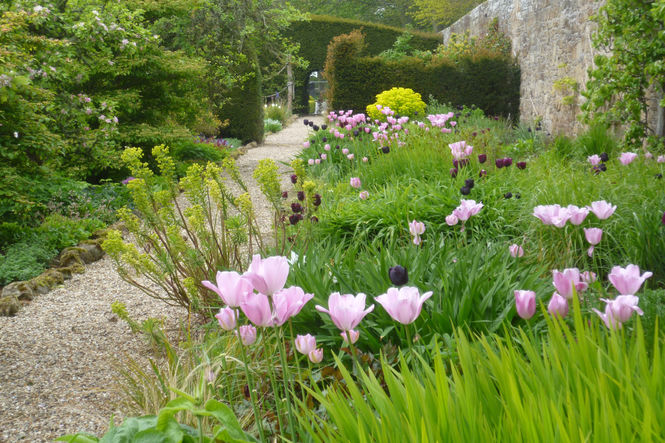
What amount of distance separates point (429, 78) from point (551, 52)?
3.38 meters

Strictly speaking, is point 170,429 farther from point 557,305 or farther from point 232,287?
point 557,305

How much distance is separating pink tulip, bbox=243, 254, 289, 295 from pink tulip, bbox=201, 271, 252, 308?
0.04m

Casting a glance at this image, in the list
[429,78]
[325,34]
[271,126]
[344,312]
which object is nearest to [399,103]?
[429,78]

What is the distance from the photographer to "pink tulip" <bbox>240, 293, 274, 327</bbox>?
1103mm

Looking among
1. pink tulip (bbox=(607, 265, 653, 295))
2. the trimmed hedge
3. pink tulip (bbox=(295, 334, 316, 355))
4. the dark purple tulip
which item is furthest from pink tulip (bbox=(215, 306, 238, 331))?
the trimmed hedge

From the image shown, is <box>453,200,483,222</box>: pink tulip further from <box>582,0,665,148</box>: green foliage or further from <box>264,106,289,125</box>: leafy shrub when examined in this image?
<box>264,106,289,125</box>: leafy shrub

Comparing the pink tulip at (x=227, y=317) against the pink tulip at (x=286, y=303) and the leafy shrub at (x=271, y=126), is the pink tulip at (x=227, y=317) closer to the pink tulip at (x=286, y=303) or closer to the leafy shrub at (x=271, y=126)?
the pink tulip at (x=286, y=303)

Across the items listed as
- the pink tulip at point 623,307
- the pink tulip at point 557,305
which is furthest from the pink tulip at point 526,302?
the pink tulip at point 623,307

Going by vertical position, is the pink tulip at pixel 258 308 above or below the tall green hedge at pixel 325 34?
below

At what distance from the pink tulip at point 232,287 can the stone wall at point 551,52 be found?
7.90 m

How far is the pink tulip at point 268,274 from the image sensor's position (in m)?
1.07

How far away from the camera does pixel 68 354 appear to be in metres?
2.98

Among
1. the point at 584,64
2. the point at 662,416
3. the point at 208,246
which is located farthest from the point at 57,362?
the point at 584,64

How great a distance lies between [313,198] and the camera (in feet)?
8.91
